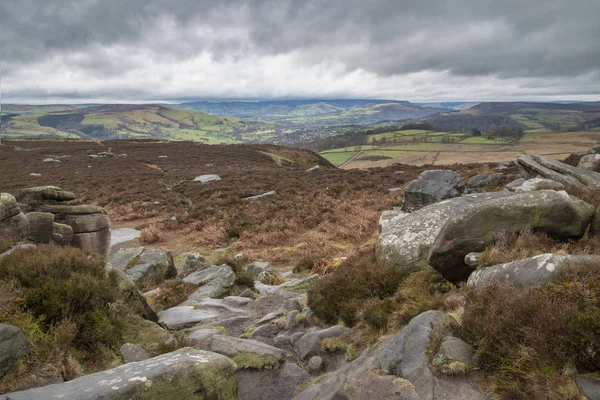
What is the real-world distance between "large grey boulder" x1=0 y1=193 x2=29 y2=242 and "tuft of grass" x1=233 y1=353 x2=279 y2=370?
32.4ft

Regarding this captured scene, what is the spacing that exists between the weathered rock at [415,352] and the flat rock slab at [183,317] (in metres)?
5.23

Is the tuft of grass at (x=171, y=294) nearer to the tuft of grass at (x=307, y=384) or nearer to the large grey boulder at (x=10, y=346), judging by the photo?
the large grey boulder at (x=10, y=346)

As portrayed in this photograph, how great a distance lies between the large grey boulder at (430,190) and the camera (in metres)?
17.8

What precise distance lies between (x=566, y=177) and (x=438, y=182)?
554 centimetres

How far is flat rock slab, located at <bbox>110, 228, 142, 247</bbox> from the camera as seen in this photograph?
2000 centimetres

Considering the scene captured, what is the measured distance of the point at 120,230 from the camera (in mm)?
22109

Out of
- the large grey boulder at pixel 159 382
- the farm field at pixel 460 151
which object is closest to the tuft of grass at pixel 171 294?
the large grey boulder at pixel 159 382

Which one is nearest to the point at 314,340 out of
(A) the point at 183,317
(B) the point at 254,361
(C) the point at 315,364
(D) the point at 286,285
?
(C) the point at 315,364

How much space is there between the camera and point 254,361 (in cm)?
690

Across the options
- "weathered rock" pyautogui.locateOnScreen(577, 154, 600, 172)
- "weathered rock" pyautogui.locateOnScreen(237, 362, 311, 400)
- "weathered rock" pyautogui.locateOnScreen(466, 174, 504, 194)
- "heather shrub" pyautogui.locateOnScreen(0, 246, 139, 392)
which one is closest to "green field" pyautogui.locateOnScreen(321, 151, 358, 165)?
"weathered rock" pyautogui.locateOnScreen(466, 174, 504, 194)

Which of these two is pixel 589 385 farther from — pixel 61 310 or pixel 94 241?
pixel 94 241

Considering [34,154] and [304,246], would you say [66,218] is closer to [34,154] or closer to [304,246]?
[304,246]

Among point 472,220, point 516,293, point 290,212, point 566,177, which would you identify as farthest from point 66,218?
point 566,177

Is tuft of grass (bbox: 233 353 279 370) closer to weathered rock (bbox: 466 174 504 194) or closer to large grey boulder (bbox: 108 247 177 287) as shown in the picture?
large grey boulder (bbox: 108 247 177 287)
